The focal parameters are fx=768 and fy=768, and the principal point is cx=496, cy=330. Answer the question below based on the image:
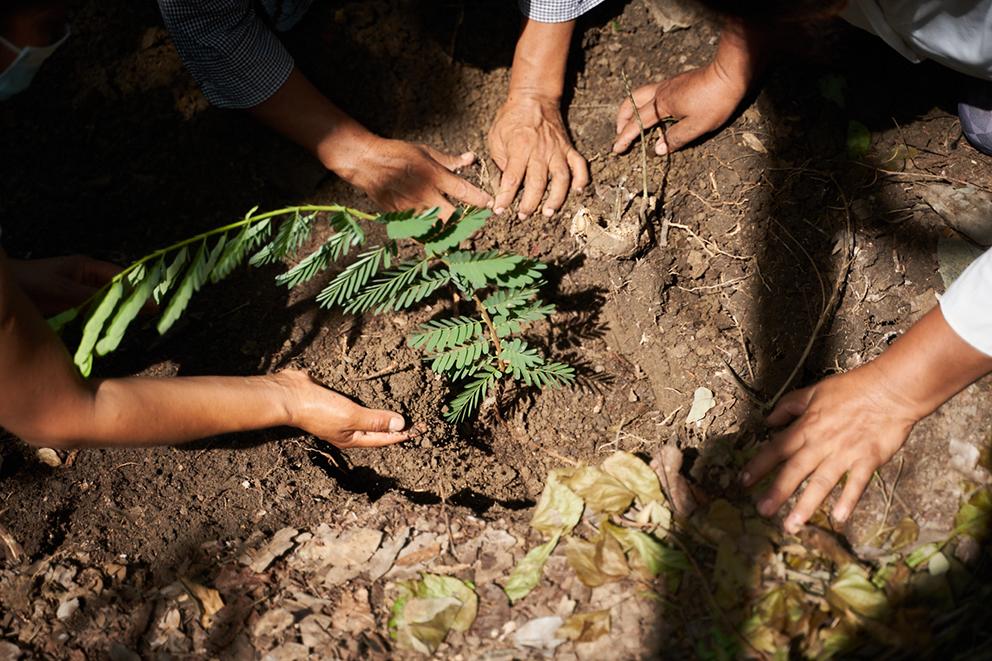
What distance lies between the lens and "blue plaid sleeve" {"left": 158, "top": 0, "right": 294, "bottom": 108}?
2.35 metres

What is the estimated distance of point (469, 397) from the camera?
211 centimetres

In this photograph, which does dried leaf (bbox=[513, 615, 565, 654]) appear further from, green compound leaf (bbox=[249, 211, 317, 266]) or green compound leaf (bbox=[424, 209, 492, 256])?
green compound leaf (bbox=[249, 211, 317, 266])

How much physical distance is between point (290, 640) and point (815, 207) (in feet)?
6.26

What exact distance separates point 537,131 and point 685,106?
0.48 m

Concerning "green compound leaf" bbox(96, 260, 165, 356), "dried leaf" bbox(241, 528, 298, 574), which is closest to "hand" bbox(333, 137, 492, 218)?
"green compound leaf" bbox(96, 260, 165, 356)

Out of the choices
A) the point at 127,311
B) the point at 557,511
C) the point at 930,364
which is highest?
the point at 127,311

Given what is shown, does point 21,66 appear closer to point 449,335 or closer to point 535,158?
point 449,335

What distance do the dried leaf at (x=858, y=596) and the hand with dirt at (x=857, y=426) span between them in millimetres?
157

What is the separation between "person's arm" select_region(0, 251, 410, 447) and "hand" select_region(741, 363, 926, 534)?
1033 mm

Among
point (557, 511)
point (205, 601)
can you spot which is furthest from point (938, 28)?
point (205, 601)

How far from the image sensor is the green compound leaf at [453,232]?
5.88 feet

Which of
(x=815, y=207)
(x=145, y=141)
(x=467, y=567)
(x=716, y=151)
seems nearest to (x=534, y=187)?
(x=716, y=151)

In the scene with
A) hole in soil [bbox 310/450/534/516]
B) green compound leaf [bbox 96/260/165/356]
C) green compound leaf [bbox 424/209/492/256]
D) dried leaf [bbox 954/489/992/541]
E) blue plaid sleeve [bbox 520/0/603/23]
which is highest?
blue plaid sleeve [bbox 520/0/603/23]

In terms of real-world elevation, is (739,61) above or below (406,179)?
above
